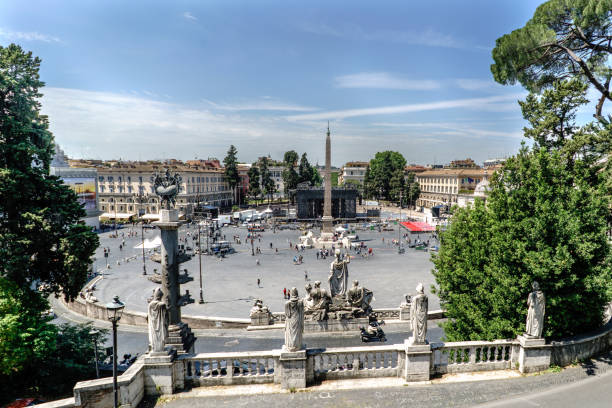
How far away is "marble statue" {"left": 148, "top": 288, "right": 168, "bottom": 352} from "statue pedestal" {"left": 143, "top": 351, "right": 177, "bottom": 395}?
0.57 feet

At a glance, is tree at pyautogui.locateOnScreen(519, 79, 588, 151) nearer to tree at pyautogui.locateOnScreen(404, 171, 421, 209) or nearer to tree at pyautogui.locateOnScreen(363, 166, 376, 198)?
tree at pyautogui.locateOnScreen(404, 171, 421, 209)

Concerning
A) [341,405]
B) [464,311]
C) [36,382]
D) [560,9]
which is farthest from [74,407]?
[560,9]

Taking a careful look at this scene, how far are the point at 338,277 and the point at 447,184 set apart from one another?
3329 inches

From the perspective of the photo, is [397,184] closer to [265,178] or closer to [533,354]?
[265,178]

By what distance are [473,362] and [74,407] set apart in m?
9.25

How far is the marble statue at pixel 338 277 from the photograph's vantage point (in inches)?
647

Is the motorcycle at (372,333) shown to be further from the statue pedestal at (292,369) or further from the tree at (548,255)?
the statue pedestal at (292,369)

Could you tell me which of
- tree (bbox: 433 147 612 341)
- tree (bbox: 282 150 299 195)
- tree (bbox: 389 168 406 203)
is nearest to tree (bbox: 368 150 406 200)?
tree (bbox: 389 168 406 203)

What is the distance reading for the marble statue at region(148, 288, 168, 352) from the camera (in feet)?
26.1

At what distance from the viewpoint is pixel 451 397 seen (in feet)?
25.9

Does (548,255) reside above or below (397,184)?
below

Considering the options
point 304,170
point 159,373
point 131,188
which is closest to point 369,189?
point 304,170

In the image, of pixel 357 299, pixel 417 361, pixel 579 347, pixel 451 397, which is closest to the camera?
pixel 451 397

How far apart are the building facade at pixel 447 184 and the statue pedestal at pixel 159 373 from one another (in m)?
79.1
